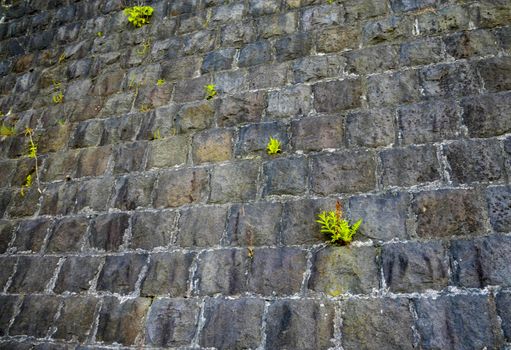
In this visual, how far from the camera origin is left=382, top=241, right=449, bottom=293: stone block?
2.12m

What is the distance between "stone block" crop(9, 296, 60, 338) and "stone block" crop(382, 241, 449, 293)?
2.22m

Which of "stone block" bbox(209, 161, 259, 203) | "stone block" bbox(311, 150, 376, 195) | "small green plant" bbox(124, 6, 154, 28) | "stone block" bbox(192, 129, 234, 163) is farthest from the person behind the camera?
"small green plant" bbox(124, 6, 154, 28)

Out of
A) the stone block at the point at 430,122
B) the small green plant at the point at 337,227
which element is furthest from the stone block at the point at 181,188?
the stone block at the point at 430,122

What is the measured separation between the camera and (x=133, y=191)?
122 inches

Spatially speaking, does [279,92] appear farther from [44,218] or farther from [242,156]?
[44,218]

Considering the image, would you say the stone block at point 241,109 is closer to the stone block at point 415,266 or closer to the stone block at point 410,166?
the stone block at point 410,166

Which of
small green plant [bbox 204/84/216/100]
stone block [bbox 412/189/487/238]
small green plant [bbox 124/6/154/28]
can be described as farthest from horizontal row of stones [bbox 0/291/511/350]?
small green plant [bbox 124/6/154/28]

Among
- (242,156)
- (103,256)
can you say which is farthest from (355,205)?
(103,256)

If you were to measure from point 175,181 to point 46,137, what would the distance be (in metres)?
1.62

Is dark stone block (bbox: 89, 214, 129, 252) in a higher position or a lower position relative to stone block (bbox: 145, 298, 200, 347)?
higher

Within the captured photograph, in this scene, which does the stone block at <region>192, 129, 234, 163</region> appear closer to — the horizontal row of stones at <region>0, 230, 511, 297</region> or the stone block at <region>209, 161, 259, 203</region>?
the stone block at <region>209, 161, 259, 203</region>

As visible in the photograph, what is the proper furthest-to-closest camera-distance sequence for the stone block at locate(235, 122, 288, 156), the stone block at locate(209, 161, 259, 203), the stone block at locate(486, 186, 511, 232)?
1. the stone block at locate(235, 122, 288, 156)
2. the stone block at locate(209, 161, 259, 203)
3. the stone block at locate(486, 186, 511, 232)

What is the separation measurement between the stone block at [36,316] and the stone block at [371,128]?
7.63ft

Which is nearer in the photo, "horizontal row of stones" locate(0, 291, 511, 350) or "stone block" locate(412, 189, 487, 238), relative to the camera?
"horizontal row of stones" locate(0, 291, 511, 350)
